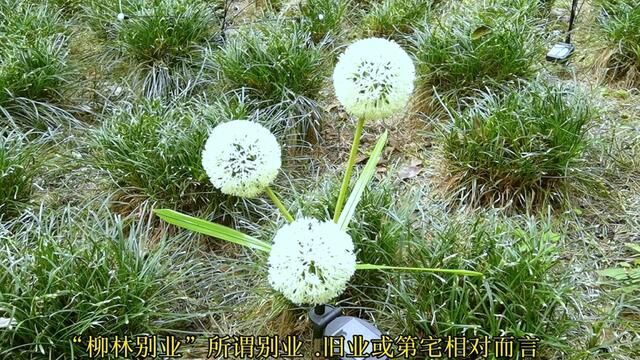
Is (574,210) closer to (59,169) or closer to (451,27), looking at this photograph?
(451,27)

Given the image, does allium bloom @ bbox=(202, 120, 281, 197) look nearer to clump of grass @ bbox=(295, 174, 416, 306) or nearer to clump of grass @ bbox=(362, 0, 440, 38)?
clump of grass @ bbox=(295, 174, 416, 306)

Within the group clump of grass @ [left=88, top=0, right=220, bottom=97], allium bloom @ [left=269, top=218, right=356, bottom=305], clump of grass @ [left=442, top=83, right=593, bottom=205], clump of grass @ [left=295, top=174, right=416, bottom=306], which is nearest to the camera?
allium bloom @ [left=269, top=218, right=356, bottom=305]

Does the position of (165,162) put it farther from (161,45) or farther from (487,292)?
(487,292)

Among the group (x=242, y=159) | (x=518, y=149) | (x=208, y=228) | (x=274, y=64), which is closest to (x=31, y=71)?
(x=274, y=64)

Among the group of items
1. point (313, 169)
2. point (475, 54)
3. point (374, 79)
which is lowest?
point (313, 169)

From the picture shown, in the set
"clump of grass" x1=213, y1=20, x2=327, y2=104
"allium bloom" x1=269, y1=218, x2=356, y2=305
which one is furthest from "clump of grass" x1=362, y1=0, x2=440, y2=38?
"allium bloom" x1=269, y1=218, x2=356, y2=305
